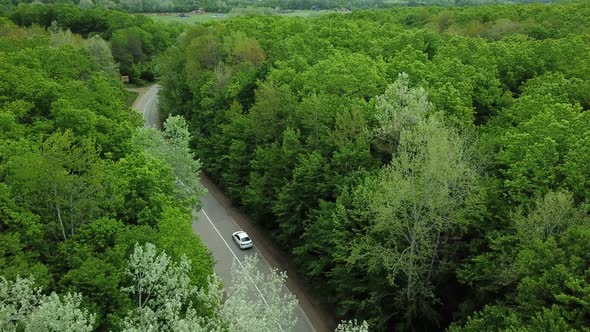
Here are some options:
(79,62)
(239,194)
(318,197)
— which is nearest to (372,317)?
(318,197)

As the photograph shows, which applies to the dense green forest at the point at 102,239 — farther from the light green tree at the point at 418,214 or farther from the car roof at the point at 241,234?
the light green tree at the point at 418,214

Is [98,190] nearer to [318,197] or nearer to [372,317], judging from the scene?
[318,197]

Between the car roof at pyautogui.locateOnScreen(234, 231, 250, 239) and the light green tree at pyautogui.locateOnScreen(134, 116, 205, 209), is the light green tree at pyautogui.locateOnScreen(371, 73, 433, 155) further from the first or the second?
the light green tree at pyautogui.locateOnScreen(134, 116, 205, 209)

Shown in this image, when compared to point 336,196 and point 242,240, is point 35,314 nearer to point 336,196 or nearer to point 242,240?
point 336,196

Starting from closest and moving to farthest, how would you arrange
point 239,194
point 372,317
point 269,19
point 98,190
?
1. point 98,190
2. point 372,317
3. point 239,194
4. point 269,19

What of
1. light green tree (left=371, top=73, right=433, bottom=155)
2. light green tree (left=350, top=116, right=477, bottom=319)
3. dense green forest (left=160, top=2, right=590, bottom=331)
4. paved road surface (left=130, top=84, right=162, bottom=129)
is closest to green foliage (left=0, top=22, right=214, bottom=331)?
dense green forest (left=160, top=2, right=590, bottom=331)

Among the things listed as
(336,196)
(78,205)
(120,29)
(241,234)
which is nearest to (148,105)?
(120,29)
